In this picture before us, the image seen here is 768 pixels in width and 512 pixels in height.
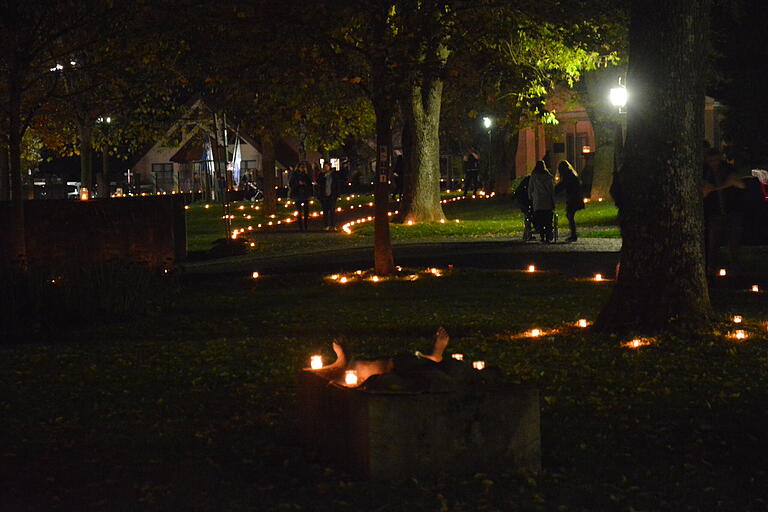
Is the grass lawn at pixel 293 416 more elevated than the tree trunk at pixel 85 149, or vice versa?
the tree trunk at pixel 85 149

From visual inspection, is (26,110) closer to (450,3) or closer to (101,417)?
(450,3)

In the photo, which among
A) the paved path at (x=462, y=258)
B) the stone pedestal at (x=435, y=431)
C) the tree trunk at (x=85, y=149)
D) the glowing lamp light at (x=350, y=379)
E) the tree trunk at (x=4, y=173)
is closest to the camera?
the stone pedestal at (x=435, y=431)

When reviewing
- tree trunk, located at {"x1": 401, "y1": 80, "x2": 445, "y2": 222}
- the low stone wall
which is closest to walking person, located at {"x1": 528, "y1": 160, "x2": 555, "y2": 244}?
tree trunk, located at {"x1": 401, "y1": 80, "x2": 445, "y2": 222}

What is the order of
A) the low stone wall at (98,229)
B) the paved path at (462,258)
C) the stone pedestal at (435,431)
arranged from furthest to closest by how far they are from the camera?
the paved path at (462,258), the low stone wall at (98,229), the stone pedestal at (435,431)

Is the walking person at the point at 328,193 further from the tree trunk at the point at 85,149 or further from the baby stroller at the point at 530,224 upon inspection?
the tree trunk at the point at 85,149

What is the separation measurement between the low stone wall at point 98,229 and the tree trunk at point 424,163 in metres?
12.4

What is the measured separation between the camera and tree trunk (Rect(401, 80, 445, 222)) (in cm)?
3478

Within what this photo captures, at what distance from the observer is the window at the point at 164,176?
74125 mm

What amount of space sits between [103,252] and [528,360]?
40.6 feet

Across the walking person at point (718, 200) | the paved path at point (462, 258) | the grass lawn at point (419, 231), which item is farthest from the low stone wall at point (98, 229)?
the walking person at point (718, 200)

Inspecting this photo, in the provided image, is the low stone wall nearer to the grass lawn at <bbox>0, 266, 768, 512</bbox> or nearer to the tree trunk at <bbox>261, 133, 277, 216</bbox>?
the grass lawn at <bbox>0, 266, 768, 512</bbox>

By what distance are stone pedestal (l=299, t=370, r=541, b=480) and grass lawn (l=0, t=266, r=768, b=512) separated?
105mm

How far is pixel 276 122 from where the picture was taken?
19812 mm

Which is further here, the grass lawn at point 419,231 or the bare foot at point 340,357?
→ the grass lawn at point 419,231
